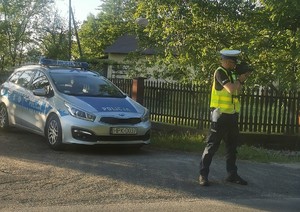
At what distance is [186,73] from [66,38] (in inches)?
1042

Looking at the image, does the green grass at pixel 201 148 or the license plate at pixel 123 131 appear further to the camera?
the green grass at pixel 201 148

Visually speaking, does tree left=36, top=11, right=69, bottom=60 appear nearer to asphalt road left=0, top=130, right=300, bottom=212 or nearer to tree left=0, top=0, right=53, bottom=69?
tree left=0, top=0, right=53, bottom=69

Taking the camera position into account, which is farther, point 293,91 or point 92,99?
point 293,91

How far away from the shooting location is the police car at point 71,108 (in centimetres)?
867

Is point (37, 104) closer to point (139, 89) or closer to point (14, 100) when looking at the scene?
point (14, 100)

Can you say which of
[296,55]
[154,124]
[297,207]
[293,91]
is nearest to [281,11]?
[296,55]

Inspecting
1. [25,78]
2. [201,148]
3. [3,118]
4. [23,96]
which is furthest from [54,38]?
[201,148]

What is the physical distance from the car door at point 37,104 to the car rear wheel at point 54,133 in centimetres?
26

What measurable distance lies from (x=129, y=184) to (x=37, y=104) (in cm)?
385

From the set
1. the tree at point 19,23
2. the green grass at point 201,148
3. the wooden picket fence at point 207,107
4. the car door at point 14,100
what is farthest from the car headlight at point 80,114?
the tree at point 19,23

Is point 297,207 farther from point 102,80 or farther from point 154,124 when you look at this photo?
point 154,124

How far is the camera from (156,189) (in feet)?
20.6

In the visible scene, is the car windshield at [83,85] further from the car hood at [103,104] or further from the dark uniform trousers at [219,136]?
the dark uniform trousers at [219,136]

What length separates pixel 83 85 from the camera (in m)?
9.84
